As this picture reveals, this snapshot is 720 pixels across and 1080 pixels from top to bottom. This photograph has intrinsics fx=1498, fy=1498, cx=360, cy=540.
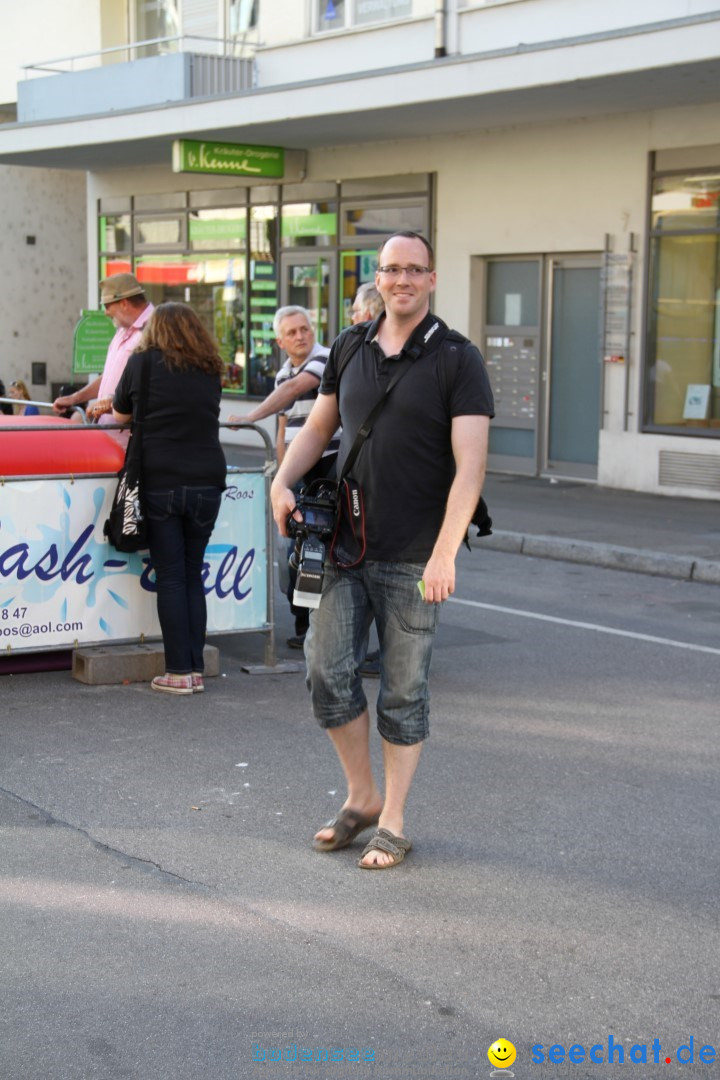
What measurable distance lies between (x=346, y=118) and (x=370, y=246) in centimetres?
262

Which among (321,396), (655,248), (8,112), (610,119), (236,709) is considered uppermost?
(8,112)

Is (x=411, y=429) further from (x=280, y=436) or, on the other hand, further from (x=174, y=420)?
(x=280, y=436)

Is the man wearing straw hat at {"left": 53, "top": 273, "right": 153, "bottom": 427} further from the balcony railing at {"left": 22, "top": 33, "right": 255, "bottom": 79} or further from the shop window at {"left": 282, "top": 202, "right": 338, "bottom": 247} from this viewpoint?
the balcony railing at {"left": 22, "top": 33, "right": 255, "bottom": 79}

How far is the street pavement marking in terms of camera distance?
900 cm

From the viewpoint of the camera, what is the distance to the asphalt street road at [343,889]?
3.76 metres

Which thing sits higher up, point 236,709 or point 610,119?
point 610,119

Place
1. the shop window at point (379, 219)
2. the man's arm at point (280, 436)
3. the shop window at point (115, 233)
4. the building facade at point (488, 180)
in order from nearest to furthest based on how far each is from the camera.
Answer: the man's arm at point (280, 436) < the building facade at point (488, 180) < the shop window at point (379, 219) < the shop window at point (115, 233)

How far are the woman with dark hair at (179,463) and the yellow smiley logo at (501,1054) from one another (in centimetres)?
388

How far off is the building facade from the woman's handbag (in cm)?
505

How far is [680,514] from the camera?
14461 mm

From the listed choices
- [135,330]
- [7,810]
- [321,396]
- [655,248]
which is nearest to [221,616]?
[135,330]

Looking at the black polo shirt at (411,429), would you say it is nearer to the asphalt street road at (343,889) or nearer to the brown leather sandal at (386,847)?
the brown leather sandal at (386,847)

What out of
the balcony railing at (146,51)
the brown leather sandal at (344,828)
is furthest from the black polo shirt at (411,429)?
the balcony railing at (146,51)

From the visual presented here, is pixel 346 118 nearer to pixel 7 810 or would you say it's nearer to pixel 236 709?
pixel 236 709
